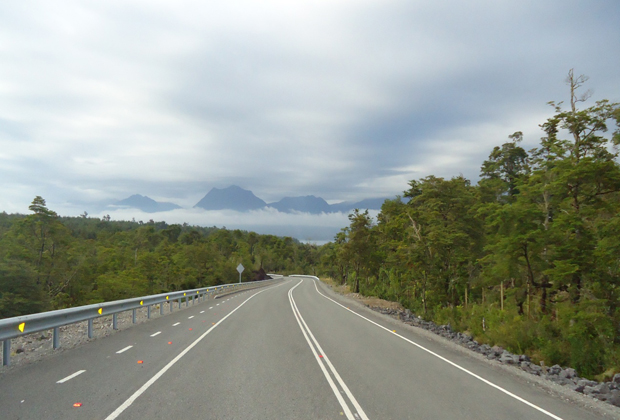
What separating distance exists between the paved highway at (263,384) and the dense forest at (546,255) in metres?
6.58

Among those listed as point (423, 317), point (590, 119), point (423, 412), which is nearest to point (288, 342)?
point (423, 412)

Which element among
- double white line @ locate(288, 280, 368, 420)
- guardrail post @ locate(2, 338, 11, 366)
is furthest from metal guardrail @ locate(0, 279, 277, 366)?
double white line @ locate(288, 280, 368, 420)

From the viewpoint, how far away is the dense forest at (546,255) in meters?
14.7

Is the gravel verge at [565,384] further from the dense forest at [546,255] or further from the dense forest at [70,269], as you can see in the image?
the dense forest at [70,269]

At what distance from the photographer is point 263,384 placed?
7.18 m

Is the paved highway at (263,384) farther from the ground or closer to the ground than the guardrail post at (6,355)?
closer to the ground

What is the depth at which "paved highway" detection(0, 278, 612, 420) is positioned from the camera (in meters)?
5.79

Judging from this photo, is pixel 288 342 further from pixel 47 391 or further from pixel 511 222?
pixel 511 222

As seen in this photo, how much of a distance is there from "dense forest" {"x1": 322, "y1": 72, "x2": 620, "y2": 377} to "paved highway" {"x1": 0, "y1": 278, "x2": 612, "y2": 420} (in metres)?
6.58

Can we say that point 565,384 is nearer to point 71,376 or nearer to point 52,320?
point 71,376

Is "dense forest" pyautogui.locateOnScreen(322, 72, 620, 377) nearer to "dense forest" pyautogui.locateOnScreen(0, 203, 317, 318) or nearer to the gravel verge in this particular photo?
the gravel verge

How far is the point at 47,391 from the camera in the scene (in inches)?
248

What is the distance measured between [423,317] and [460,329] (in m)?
4.76

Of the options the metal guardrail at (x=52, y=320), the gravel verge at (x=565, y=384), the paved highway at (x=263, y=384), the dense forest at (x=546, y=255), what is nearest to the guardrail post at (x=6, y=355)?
the metal guardrail at (x=52, y=320)
